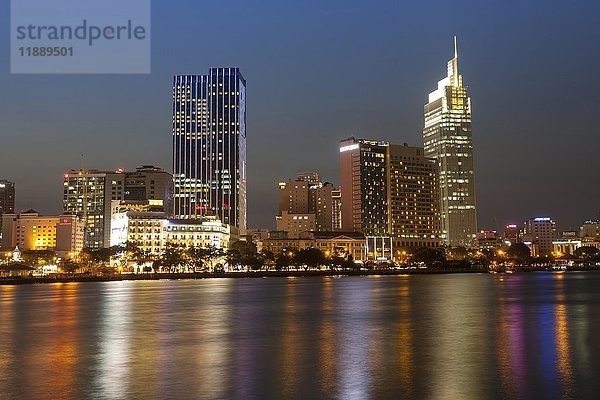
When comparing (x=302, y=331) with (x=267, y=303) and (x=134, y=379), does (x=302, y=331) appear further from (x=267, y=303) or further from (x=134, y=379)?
(x=267, y=303)

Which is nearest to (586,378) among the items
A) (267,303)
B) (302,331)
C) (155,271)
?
(302,331)

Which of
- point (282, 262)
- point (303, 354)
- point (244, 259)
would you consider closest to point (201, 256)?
point (244, 259)

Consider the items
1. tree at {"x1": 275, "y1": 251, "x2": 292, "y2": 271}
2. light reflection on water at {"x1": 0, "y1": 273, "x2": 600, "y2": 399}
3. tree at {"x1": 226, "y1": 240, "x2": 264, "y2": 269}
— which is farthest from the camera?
tree at {"x1": 275, "y1": 251, "x2": 292, "y2": 271}

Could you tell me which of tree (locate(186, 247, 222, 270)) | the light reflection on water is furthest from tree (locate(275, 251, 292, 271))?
the light reflection on water

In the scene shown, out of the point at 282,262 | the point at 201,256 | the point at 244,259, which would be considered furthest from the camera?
the point at 282,262

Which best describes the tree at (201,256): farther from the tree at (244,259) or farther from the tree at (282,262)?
the tree at (282,262)

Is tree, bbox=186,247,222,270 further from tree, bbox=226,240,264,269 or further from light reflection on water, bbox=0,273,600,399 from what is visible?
light reflection on water, bbox=0,273,600,399

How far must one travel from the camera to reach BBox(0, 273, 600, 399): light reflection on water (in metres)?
23.0

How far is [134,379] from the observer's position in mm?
24844

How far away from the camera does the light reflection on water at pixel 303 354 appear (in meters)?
23.0

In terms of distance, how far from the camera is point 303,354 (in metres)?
31.2

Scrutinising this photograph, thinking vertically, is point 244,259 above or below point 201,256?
below

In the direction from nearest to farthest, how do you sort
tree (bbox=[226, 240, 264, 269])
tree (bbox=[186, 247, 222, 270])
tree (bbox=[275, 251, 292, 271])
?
tree (bbox=[186, 247, 222, 270]), tree (bbox=[226, 240, 264, 269]), tree (bbox=[275, 251, 292, 271])

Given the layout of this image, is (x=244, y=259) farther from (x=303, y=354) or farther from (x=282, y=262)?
(x=303, y=354)
